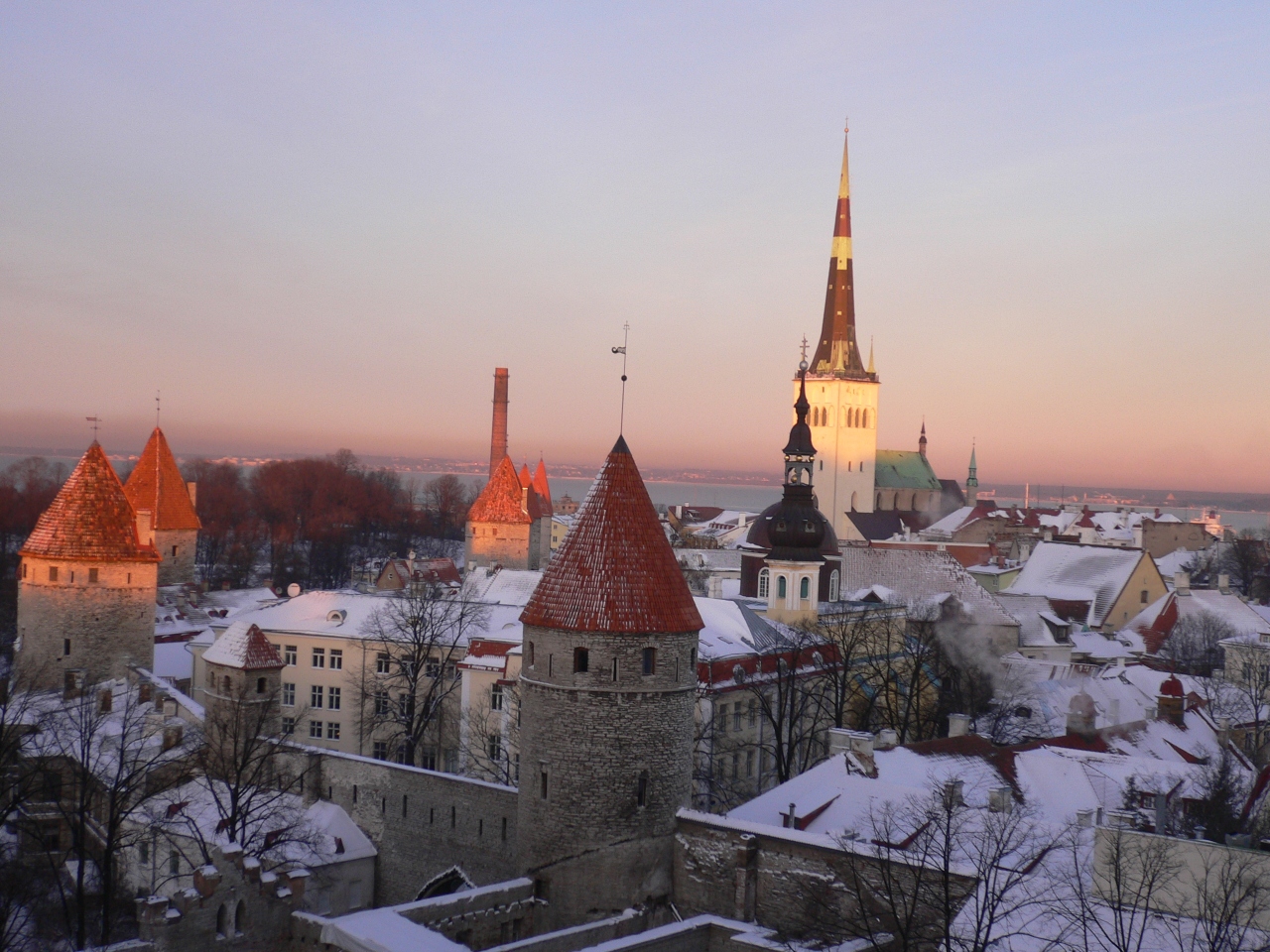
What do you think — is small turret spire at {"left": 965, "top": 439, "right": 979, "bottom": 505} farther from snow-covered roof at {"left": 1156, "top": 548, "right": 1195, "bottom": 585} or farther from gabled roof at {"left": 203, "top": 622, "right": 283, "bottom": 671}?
gabled roof at {"left": 203, "top": 622, "right": 283, "bottom": 671}

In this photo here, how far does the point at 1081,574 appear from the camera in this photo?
66062mm

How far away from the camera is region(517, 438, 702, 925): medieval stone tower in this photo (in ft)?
66.4

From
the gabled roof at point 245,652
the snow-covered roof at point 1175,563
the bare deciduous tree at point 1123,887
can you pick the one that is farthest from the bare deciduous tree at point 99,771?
the snow-covered roof at point 1175,563

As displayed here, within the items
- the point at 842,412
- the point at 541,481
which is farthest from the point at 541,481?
the point at 842,412

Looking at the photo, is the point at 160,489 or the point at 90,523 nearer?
the point at 90,523

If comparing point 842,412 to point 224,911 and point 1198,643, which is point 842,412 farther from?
point 224,911

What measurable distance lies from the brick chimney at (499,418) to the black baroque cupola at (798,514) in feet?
163

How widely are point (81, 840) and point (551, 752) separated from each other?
8.28 metres

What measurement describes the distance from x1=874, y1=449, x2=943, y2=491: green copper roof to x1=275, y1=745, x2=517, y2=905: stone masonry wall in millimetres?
98736

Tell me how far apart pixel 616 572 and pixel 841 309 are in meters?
86.2

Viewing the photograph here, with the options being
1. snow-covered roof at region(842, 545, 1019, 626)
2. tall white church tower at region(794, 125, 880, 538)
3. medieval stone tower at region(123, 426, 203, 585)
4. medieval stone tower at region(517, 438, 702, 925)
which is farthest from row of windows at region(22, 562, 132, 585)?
tall white church tower at region(794, 125, 880, 538)

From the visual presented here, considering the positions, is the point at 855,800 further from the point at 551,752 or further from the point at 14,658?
the point at 14,658

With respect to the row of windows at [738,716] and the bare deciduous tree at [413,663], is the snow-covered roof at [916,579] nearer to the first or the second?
the row of windows at [738,716]

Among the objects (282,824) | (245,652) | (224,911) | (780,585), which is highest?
(780,585)
